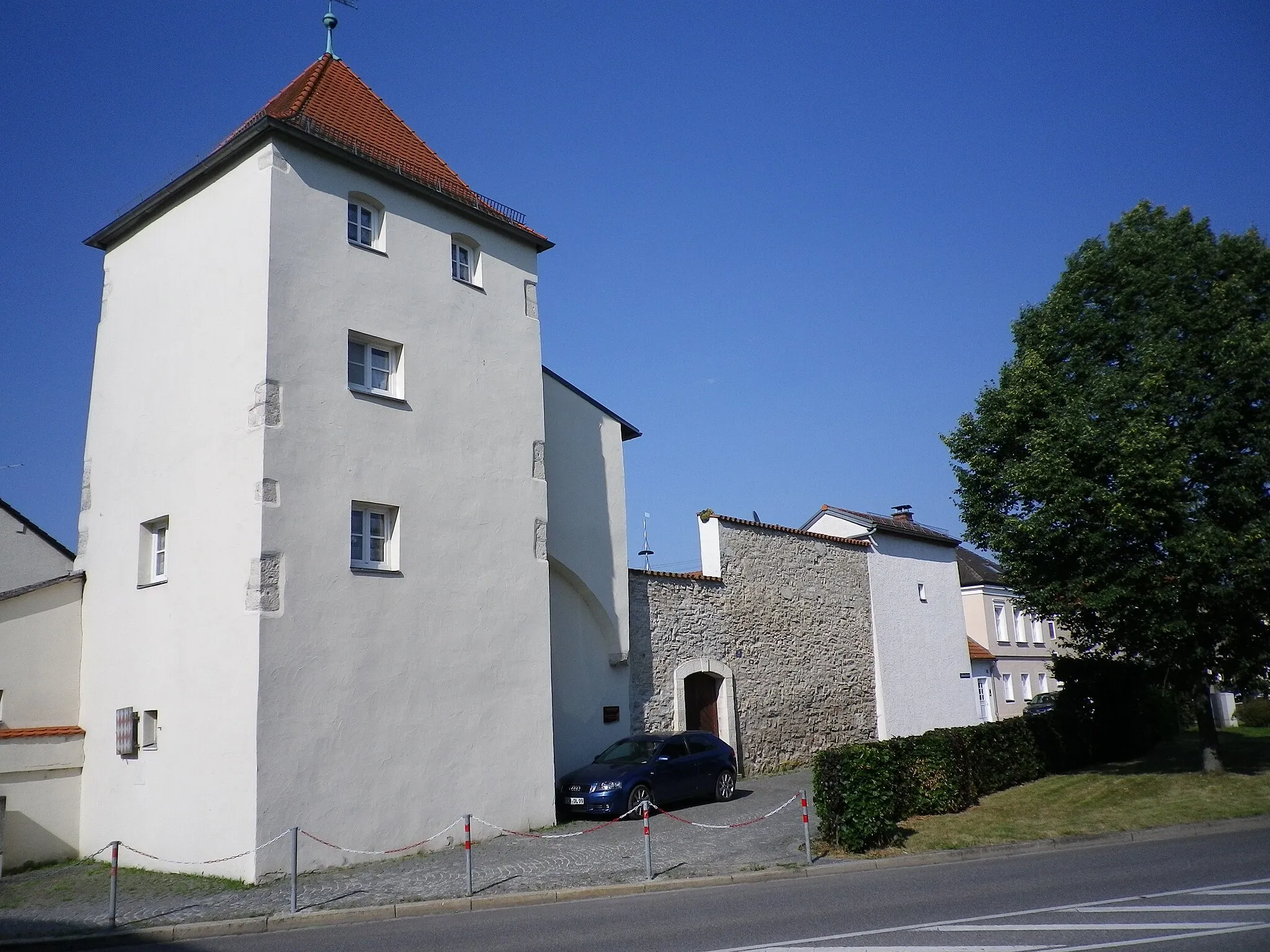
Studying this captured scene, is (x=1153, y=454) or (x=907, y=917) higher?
(x=1153, y=454)

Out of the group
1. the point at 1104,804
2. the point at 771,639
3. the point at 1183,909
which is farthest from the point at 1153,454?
the point at 771,639

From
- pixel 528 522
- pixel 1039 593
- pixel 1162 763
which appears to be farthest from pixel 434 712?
pixel 1162 763

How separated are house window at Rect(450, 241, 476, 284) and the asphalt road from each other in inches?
421

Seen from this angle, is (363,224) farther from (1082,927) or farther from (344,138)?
(1082,927)

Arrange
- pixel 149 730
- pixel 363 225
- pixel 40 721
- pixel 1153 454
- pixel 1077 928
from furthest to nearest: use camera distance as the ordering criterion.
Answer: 1. pixel 1153 454
2. pixel 363 225
3. pixel 40 721
4. pixel 149 730
5. pixel 1077 928

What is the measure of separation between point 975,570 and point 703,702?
2442 centimetres

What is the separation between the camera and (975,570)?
1665 inches

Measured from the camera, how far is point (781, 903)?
10141 millimetres

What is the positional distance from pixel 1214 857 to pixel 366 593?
38.4 ft

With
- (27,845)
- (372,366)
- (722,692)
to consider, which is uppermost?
(372,366)

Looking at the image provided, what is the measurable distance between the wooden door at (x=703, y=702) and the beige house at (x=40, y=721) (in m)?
11.8

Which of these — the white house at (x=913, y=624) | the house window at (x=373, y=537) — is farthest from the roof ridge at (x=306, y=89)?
the white house at (x=913, y=624)

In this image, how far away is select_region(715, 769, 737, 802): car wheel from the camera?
18.3 m

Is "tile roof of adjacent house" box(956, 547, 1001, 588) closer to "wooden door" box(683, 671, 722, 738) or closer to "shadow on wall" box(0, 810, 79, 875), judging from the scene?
"wooden door" box(683, 671, 722, 738)
